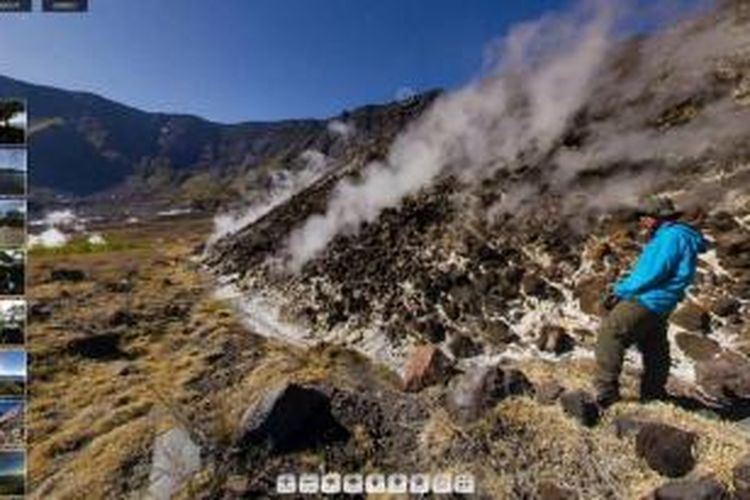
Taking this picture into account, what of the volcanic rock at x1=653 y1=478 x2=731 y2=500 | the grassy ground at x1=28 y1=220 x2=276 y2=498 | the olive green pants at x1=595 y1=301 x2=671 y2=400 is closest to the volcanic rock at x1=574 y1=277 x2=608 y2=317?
the olive green pants at x1=595 y1=301 x2=671 y2=400

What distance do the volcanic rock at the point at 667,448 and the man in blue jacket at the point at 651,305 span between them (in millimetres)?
602

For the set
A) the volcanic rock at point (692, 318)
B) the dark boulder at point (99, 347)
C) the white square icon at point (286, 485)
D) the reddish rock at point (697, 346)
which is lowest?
the white square icon at point (286, 485)

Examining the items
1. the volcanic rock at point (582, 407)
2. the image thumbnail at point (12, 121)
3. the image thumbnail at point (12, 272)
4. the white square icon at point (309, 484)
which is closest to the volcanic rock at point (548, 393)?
the volcanic rock at point (582, 407)

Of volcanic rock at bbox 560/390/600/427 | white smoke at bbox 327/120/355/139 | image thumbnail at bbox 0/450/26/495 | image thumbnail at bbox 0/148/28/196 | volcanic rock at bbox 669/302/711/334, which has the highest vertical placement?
white smoke at bbox 327/120/355/139

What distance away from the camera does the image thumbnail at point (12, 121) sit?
7438 mm

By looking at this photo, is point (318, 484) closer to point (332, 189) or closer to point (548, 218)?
point (548, 218)

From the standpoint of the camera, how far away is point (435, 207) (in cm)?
1067

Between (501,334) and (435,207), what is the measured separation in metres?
2.45

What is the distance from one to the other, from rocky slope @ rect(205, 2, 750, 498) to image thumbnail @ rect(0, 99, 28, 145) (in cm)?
327

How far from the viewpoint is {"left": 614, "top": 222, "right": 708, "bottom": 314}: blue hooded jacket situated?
262 inches

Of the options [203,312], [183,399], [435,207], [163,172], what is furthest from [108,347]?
[163,172]

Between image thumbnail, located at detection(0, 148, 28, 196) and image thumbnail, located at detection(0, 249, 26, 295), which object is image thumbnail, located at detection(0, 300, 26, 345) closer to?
image thumbnail, located at detection(0, 249, 26, 295)

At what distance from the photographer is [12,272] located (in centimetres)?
751

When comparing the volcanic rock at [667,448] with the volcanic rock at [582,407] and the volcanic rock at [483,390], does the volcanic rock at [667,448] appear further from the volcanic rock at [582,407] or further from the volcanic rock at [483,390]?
the volcanic rock at [483,390]
